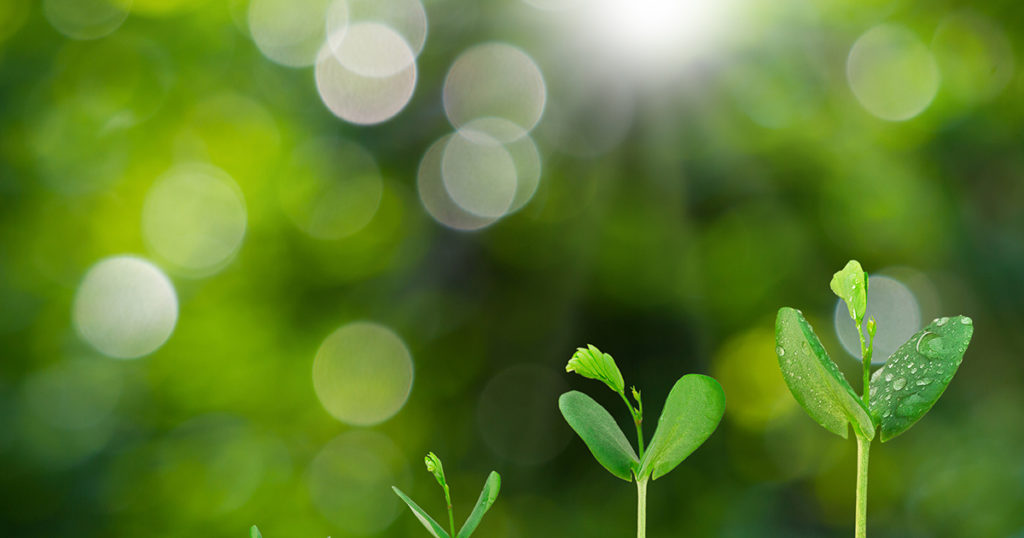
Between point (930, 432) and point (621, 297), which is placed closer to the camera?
point (930, 432)

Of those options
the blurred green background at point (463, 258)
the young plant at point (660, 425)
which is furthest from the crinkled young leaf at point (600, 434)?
the blurred green background at point (463, 258)

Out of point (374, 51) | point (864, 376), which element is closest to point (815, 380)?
point (864, 376)

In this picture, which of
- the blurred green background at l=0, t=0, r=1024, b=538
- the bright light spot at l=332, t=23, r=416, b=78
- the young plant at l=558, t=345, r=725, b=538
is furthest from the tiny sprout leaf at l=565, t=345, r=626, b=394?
the bright light spot at l=332, t=23, r=416, b=78

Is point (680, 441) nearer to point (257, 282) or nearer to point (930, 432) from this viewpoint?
point (930, 432)

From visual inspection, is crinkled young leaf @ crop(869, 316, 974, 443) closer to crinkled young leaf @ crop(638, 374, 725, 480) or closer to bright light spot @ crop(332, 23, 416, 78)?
crinkled young leaf @ crop(638, 374, 725, 480)

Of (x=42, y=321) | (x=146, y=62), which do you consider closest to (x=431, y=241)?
(x=146, y=62)

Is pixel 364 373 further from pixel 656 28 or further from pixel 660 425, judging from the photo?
pixel 660 425

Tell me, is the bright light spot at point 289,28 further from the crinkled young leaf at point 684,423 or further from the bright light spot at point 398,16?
the crinkled young leaf at point 684,423
